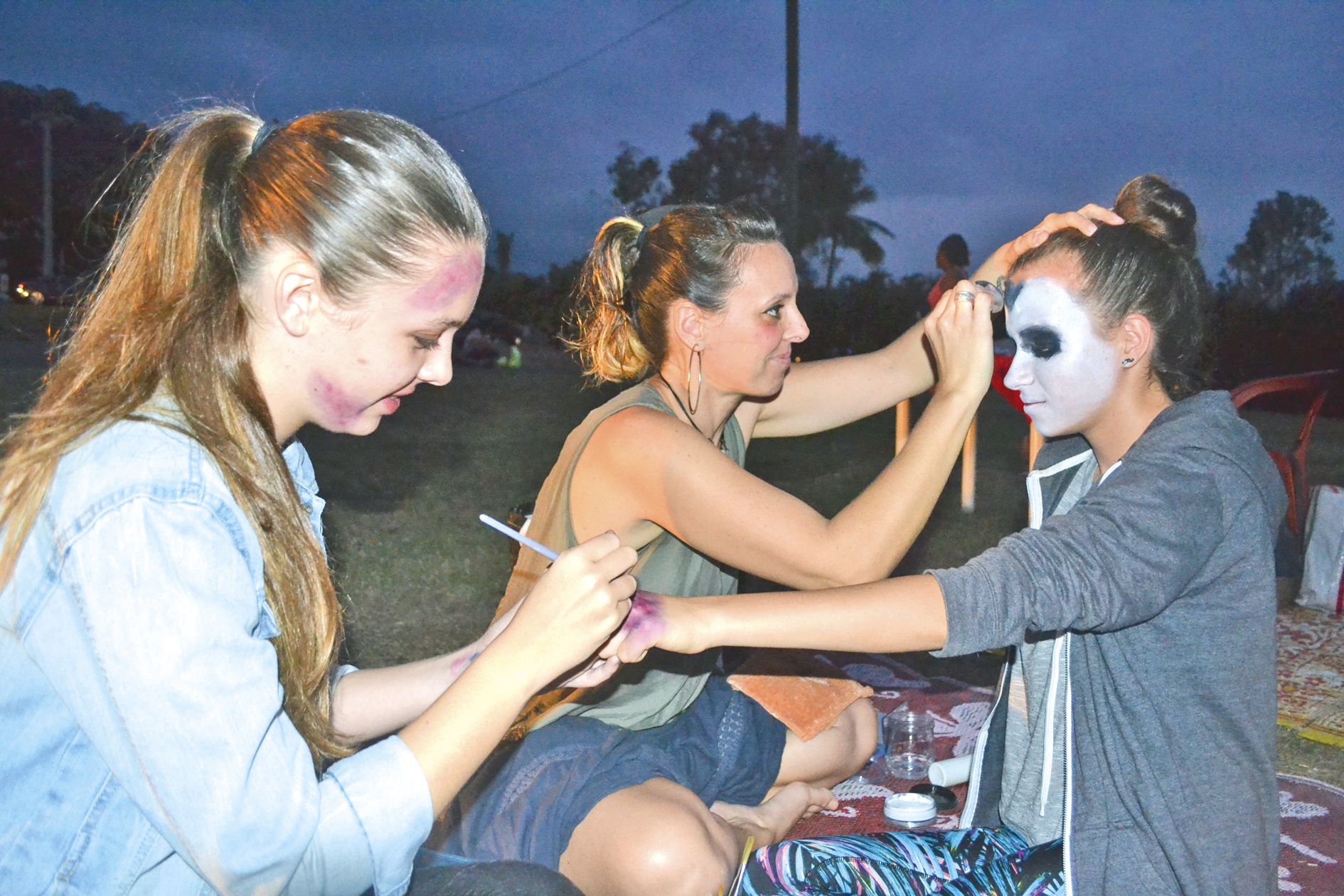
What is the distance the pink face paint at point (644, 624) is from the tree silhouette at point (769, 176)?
26.6m

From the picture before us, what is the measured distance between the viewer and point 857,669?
416cm

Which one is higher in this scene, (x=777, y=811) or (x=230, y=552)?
(x=230, y=552)

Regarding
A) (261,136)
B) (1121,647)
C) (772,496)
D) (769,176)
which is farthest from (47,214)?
(1121,647)

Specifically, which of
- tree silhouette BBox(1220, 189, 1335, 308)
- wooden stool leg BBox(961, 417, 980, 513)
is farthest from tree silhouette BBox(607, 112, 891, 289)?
wooden stool leg BBox(961, 417, 980, 513)

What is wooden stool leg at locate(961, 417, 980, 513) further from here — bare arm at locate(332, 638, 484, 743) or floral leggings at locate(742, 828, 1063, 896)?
bare arm at locate(332, 638, 484, 743)

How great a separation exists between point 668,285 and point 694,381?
0.25 meters

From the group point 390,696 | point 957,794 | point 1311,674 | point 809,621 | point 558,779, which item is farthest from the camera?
point 1311,674

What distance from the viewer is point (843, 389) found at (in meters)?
3.03

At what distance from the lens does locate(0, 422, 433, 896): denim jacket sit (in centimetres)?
114

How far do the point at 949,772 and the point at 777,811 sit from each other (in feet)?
2.06

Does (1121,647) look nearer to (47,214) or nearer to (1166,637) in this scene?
(1166,637)

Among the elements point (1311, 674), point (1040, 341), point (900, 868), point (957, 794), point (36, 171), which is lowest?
point (957, 794)

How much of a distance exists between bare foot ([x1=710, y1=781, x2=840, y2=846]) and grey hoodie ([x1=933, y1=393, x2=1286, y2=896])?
1.05 metres

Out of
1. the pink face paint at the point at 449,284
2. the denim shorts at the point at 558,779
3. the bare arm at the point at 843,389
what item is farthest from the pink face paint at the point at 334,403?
the bare arm at the point at 843,389
